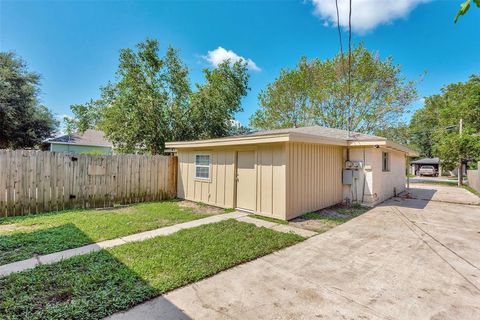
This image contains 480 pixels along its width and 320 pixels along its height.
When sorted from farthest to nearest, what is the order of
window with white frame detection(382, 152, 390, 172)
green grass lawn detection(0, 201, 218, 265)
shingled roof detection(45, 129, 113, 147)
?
shingled roof detection(45, 129, 113, 147) → window with white frame detection(382, 152, 390, 172) → green grass lawn detection(0, 201, 218, 265)

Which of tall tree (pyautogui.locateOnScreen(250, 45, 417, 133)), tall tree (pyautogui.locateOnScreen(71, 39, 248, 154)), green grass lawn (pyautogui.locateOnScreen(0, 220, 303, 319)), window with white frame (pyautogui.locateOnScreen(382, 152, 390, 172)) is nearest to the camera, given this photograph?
green grass lawn (pyautogui.locateOnScreen(0, 220, 303, 319))

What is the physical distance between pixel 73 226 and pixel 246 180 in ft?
15.1

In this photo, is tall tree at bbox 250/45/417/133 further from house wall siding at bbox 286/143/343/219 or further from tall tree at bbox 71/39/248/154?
house wall siding at bbox 286/143/343/219

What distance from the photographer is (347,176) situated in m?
8.80

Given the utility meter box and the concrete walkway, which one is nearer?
the concrete walkway

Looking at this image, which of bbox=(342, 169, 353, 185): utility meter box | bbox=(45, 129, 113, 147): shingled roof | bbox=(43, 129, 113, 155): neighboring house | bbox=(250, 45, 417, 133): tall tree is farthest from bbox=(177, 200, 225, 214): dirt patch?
bbox=(250, 45, 417, 133): tall tree

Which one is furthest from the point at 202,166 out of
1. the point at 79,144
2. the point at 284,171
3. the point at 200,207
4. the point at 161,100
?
the point at 79,144

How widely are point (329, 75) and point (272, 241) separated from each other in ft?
67.5

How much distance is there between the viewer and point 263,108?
2459 centimetres

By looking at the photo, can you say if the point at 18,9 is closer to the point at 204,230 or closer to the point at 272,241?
the point at 204,230

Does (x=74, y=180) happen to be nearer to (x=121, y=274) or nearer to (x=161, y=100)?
(x=121, y=274)

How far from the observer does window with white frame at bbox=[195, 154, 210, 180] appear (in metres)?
8.71

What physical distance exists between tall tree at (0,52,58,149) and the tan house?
1278 cm

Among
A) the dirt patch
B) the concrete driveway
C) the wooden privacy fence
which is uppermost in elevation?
the wooden privacy fence
